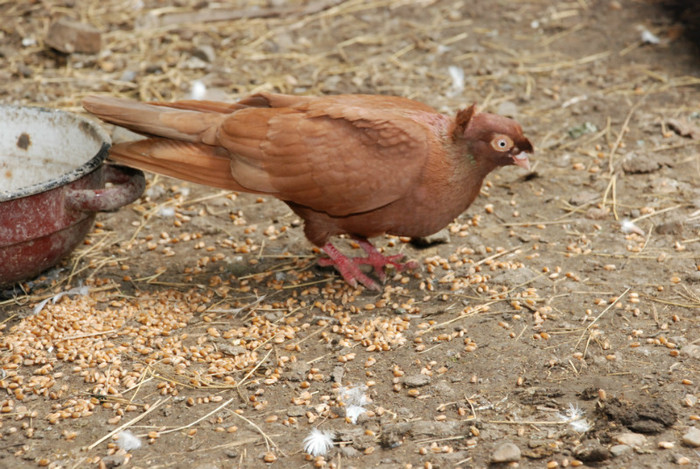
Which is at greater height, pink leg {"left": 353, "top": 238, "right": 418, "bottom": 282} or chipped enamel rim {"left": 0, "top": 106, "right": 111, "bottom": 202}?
chipped enamel rim {"left": 0, "top": 106, "right": 111, "bottom": 202}

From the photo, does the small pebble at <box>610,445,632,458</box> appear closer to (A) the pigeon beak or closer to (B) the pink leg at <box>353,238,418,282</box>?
(A) the pigeon beak

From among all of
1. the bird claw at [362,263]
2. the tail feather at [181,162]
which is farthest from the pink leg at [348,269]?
the tail feather at [181,162]

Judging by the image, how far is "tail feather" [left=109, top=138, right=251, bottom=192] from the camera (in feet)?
13.1

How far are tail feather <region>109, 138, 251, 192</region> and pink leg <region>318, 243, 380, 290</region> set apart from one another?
2.15ft

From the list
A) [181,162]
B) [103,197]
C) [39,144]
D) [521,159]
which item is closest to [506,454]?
[521,159]

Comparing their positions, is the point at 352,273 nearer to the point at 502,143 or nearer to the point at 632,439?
the point at 502,143

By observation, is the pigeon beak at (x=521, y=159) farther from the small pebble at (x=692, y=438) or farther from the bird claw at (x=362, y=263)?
the small pebble at (x=692, y=438)

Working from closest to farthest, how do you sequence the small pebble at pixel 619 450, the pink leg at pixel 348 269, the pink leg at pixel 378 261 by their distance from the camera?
the small pebble at pixel 619 450
the pink leg at pixel 348 269
the pink leg at pixel 378 261

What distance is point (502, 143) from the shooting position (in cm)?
393

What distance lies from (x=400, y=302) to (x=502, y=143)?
99 cm

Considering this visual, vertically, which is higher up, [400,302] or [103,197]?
[103,197]

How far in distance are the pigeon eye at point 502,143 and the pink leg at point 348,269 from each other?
0.99 metres

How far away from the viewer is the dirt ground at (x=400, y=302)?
3.19m

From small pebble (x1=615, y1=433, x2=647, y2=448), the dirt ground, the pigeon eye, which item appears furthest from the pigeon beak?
small pebble (x1=615, y1=433, x2=647, y2=448)
